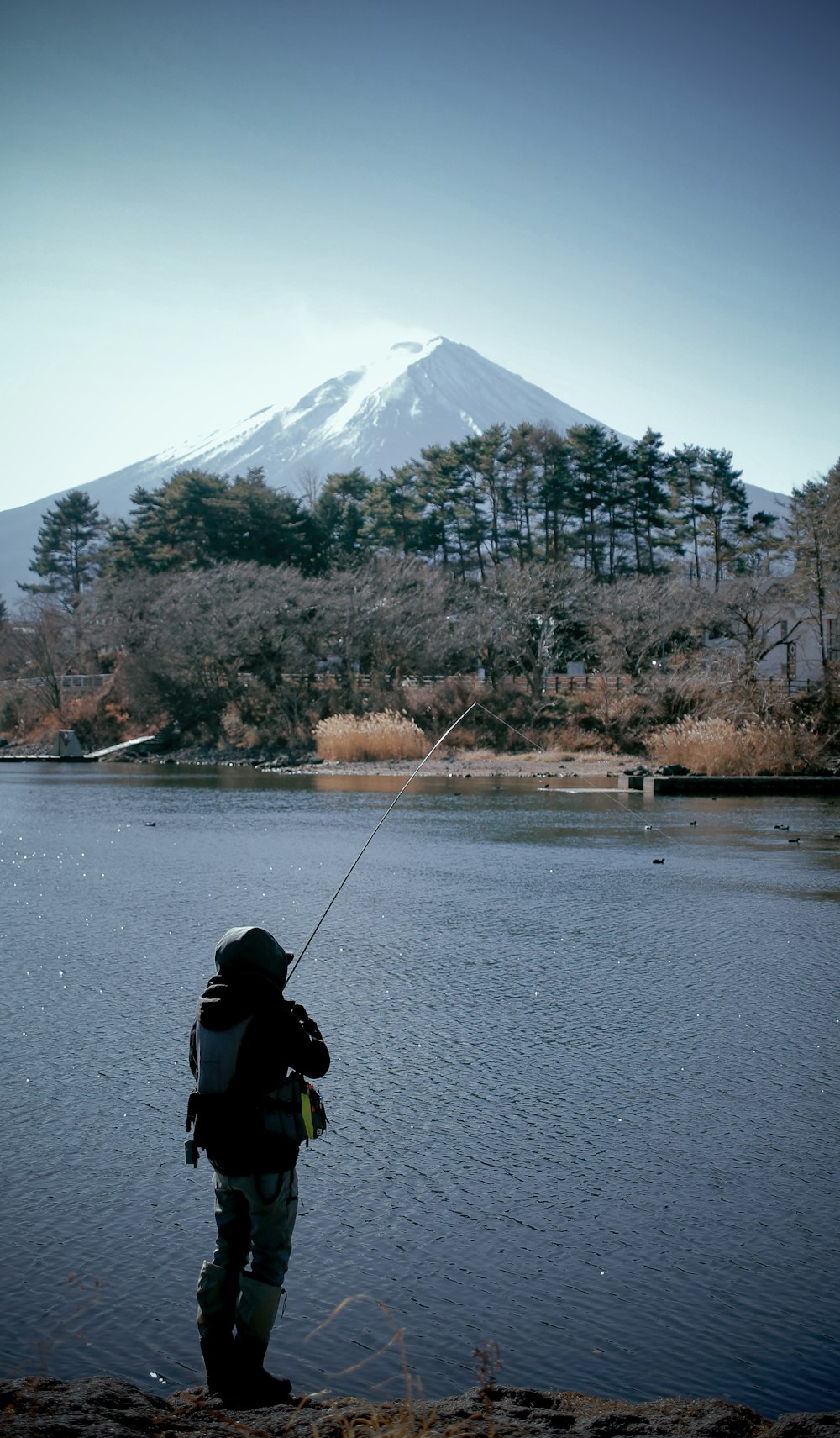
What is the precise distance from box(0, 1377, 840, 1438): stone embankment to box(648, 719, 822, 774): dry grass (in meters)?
24.5

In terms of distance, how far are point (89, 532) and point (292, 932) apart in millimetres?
68512

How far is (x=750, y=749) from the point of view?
27500mm

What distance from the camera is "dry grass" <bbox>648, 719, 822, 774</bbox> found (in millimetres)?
Answer: 27359

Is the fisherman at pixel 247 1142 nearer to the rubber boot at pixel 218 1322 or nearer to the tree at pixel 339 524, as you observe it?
the rubber boot at pixel 218 1322

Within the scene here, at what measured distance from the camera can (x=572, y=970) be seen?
945 centimetres

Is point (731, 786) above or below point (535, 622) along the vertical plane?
below

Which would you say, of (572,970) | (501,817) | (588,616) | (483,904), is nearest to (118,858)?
(483,904)

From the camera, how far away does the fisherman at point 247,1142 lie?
11.5ft

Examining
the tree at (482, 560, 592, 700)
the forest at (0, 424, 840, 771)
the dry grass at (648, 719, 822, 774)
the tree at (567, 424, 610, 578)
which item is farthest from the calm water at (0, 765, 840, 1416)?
the tree at (567, 424, 610, 578)

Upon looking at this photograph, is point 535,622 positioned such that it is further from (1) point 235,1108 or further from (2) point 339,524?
(1) point 235,1108

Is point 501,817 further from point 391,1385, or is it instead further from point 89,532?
point 89,532

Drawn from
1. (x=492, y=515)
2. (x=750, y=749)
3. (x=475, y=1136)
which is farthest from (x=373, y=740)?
(x=475, y=1136)

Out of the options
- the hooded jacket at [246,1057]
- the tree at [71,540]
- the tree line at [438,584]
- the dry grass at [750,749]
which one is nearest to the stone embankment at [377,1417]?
the hooded jacket at [246,1057]

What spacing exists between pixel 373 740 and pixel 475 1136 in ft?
95.8
